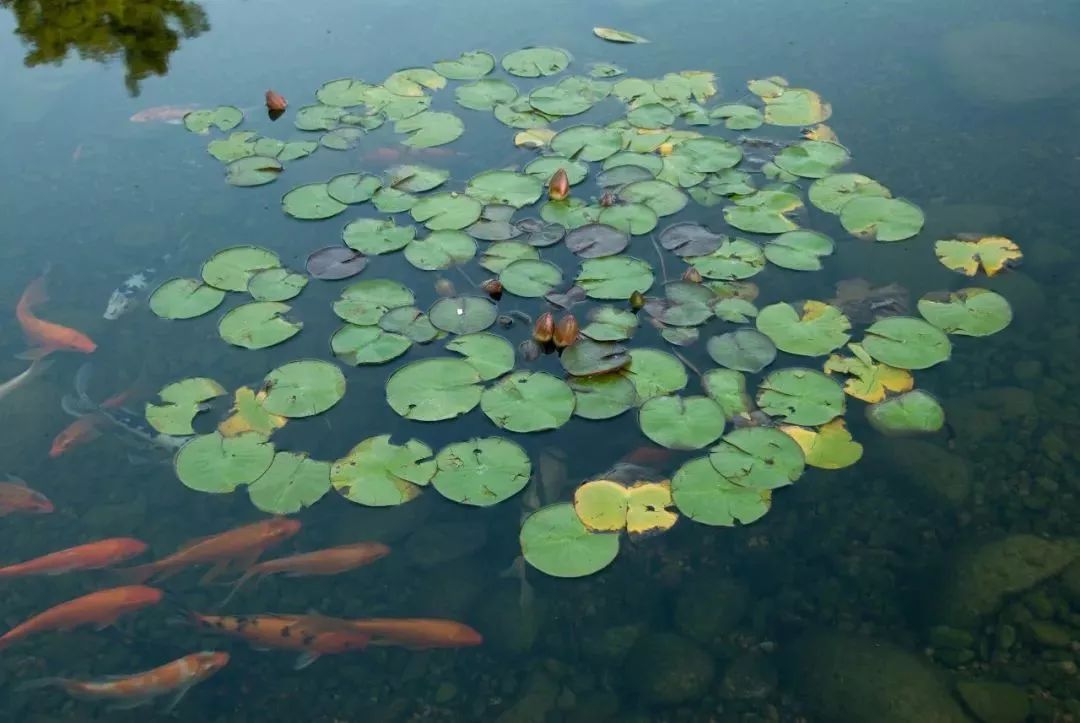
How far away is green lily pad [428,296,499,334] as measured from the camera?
428 centimetres

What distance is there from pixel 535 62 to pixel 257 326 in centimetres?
316

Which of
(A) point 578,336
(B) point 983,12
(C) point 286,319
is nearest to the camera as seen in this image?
(A) point 578,336

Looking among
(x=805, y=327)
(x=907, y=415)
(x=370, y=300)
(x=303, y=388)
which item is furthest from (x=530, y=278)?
(x=907, y=415)

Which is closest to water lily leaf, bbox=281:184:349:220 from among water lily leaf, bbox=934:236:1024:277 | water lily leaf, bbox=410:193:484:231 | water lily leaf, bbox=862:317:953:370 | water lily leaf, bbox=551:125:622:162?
water lily leaf, bbox=410:193:484:231

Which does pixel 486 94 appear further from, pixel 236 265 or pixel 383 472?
pixel 383 472

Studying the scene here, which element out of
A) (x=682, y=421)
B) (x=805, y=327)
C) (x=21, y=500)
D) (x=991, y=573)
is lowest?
(x=21, y=500)

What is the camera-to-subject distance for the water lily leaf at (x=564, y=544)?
131 inches

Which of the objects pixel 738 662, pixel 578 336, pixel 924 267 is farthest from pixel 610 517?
pixel 924 267

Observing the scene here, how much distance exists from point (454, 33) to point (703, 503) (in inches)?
199

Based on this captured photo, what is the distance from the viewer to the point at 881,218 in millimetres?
4820

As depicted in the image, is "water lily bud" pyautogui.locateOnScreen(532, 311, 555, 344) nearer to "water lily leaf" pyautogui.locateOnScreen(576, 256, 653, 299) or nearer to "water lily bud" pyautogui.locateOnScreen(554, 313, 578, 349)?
"water lily bud" pyautogui.locateOnScreen(554, 313, 578, 349)

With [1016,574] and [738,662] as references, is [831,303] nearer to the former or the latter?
[1016,574]

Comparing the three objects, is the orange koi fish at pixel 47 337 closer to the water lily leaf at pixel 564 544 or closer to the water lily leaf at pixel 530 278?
the water lily leaf at pixel 530 278

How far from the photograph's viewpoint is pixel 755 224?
477 cm
